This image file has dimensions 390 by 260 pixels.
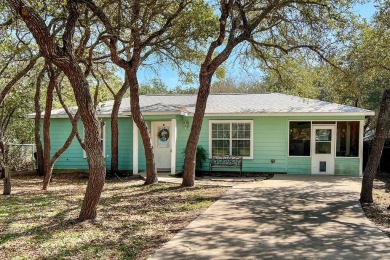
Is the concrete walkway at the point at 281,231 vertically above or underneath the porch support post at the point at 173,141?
underneath

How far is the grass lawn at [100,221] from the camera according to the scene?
4977 millimetres

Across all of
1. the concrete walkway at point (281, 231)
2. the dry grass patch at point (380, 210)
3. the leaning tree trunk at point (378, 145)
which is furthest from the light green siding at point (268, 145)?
the leaning tree trunk at point (378, 145)

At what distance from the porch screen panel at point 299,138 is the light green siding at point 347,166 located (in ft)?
4.04

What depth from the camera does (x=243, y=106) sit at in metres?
15.8

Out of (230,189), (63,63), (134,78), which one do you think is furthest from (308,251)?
(134,78)

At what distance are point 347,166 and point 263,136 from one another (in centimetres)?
346

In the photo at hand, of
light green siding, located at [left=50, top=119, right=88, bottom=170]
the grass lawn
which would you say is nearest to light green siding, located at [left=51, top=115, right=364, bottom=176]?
light green siding, located at [left=50, top=119, right=88, bottom=170]

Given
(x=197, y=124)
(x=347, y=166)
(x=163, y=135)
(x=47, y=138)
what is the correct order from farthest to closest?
(x=163, y=135)
(x=347, y=166)
(x=47, y=138)
(x=197, y=124)

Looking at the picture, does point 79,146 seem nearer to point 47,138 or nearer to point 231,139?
point 47,138

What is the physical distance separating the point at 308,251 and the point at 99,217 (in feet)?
12.3

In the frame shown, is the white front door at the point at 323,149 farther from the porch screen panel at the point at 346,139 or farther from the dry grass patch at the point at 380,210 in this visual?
the dry grass patch at the point at 380,210

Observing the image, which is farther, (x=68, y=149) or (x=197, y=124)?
(x=68, y=149)

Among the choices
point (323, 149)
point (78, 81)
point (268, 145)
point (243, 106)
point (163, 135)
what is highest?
point (243, 106)

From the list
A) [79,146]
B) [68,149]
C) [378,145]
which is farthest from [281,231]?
[68,149]
